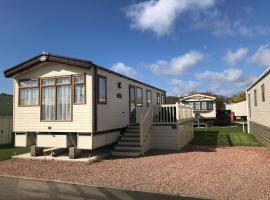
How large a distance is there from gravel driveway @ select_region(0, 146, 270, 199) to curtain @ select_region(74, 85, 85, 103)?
2466 mm

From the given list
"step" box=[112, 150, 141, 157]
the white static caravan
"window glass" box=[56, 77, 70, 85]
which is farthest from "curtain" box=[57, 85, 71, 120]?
"step" box=[112, 150, 141, 157]

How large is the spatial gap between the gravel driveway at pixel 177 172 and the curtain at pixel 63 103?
189 centimetres

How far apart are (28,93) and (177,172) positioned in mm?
7450

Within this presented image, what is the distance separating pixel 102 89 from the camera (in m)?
10.9

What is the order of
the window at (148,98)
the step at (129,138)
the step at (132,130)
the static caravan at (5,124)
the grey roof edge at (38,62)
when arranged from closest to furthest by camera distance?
the grey roof edge at (38,62)
the step at (129,138)
the step at (132,130)
the static caravan at (5,124)
the window at (148,98)

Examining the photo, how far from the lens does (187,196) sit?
5.68 m

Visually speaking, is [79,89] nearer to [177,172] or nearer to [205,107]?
[177,172]

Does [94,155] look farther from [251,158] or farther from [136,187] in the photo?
[251,158]

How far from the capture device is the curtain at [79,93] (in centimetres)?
1038

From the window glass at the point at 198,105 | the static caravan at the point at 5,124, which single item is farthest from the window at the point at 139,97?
the window glass at the point at 198,105

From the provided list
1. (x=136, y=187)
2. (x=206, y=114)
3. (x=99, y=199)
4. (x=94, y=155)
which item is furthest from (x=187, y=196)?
(x=206, y=114)

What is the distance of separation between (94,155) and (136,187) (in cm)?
485

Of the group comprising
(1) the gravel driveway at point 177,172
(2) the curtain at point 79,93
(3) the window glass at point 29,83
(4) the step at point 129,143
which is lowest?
(1) the gravel driveway at point 177,172

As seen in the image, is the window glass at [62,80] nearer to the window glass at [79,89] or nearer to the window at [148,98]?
the window glass at [79,89]
